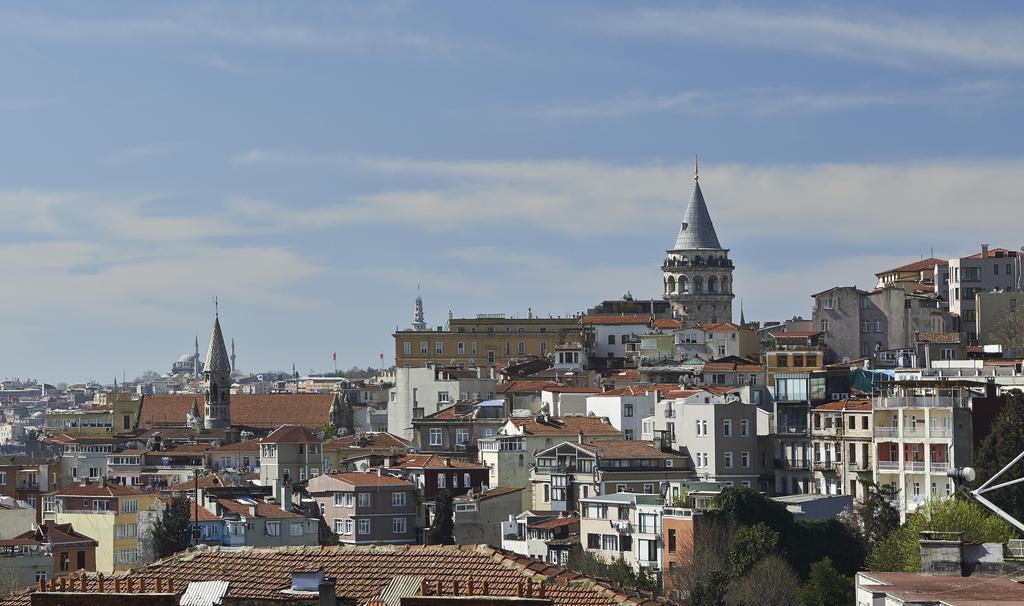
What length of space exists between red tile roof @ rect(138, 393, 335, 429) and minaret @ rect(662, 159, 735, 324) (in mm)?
22516

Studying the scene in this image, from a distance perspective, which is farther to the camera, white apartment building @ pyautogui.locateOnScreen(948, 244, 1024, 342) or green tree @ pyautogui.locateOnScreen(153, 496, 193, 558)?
white apartment building @ pyautogui.locateOnScreen(948, 244, 1024, 342)

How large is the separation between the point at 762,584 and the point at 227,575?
1454 inches

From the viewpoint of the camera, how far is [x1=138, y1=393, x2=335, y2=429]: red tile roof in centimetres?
14362

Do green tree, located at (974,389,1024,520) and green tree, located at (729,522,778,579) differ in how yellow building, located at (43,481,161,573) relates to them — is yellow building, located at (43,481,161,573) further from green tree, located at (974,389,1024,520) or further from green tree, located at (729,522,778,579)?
green tree, located at (974,389,1024,520)

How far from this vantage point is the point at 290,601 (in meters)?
20.4

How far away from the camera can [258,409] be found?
487ft

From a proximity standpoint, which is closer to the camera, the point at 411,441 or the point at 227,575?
the point at 227,575

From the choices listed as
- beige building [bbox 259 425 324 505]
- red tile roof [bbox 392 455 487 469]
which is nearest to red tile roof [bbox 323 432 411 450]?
beige building [bbox 259 425 324 505]

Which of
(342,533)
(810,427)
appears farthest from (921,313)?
(342,533)

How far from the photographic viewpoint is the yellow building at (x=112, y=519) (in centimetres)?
7850

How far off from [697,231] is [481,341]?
20776 mm

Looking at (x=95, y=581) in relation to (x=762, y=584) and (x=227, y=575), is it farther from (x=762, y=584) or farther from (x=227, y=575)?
(x=762, y=584)

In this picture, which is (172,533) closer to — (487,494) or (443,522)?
(443,522)

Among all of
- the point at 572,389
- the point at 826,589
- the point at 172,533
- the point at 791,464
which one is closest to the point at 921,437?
the point at 791,464
